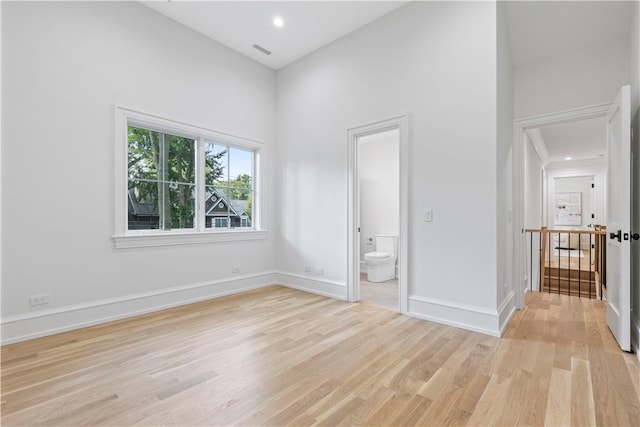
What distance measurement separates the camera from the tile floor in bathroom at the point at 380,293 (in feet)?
12.2

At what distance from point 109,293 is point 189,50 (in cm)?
296

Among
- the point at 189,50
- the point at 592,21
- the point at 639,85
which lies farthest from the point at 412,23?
the point at 189,50

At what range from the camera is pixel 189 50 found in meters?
3.77

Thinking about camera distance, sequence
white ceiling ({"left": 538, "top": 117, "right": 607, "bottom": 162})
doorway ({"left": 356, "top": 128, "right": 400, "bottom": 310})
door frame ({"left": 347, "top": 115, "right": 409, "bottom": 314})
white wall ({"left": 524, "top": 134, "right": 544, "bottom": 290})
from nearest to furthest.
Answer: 1. door frame ({"left": 347, "top": 115, "right": 409, "bottom": 314})
2. white wall ({"left": 524, "top": 134, "right": 544, "bottom": 290})
3. doorway ({"left": 356, "top": 128, "right": 400, "bottom": 310})
4. white ceiling ({"left": 538, "top": 117, "right": 607, "bottom": 162})

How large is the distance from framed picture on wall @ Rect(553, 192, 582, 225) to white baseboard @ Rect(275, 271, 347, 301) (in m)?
9.58

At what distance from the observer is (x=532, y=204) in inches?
234

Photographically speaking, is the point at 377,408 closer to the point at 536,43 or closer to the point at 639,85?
the point at 639,85

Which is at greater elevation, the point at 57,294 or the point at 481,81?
the point at 481,81

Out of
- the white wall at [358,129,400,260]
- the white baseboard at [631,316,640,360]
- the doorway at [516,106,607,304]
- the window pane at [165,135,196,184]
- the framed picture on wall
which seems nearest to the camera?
the white baseboard at [631,316,640,360]

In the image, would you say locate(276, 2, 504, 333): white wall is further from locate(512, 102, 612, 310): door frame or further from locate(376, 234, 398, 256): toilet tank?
locate(376, 234, 398, 256): toilet tank

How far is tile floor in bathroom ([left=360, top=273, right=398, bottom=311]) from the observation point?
373 centimetres

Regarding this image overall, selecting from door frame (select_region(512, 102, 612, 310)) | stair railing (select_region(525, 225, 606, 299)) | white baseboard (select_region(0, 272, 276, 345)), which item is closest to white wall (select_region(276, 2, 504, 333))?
door frame (select_region(512, 102, 612, 310))

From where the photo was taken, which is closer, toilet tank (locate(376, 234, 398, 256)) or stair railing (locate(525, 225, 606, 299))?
stair railing (locate(525, 225, 606, 299))

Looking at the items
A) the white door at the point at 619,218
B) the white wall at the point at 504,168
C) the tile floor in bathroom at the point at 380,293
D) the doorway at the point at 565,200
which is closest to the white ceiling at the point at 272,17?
the white wall at the point at 504,168
